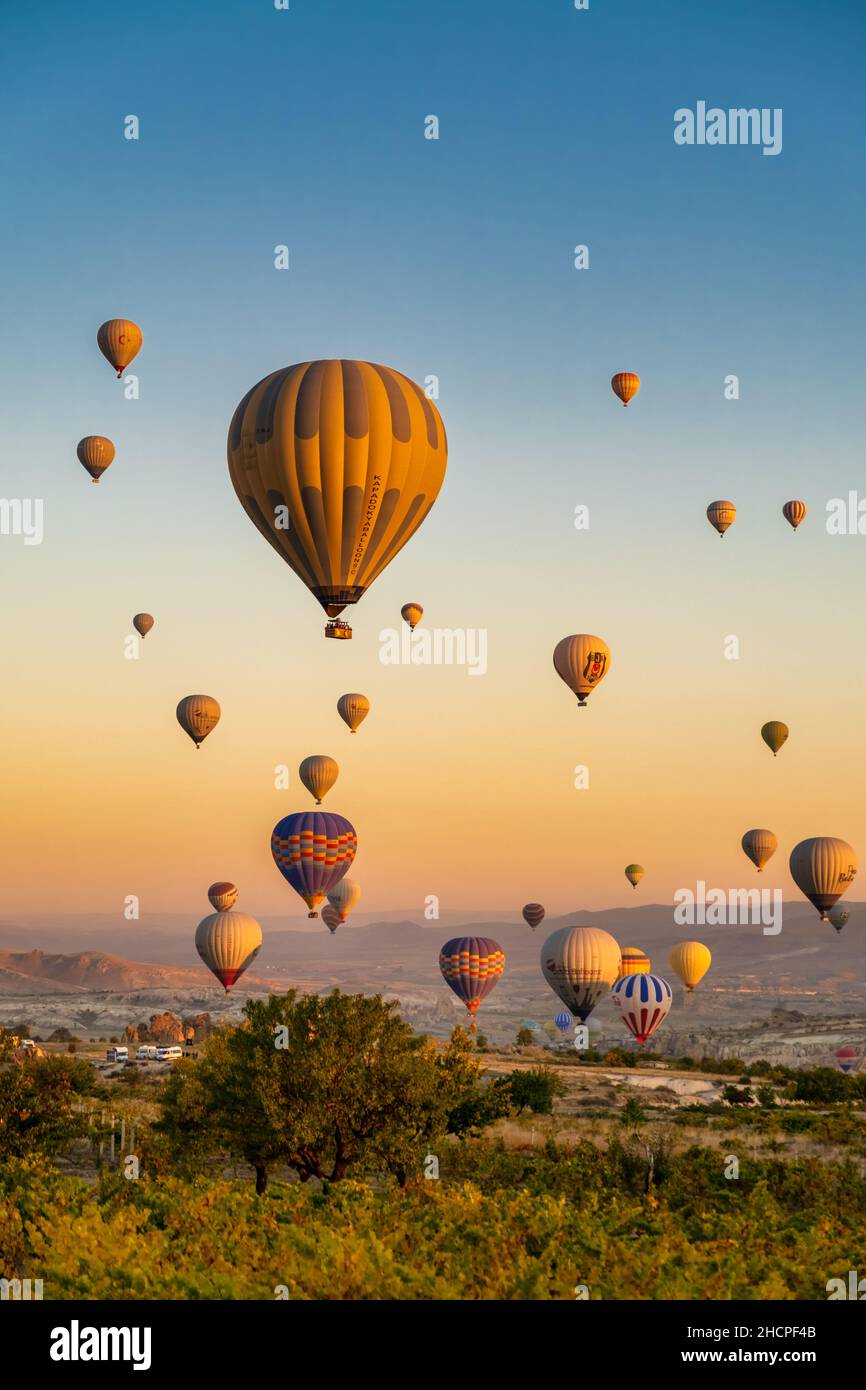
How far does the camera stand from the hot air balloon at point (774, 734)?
8800 cm

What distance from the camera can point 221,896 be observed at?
112 meters

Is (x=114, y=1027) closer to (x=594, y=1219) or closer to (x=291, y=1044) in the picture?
(x=291, y=1044)

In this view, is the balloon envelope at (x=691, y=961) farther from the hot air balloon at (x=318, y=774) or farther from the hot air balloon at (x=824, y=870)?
the hot air balloon at (x=318, y=774)

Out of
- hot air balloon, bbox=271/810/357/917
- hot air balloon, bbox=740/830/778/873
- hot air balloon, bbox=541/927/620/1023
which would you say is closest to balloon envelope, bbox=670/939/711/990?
hot air balloon, bbox=740/830/778/873

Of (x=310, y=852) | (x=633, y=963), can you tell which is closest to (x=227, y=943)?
(x=310, y=852)

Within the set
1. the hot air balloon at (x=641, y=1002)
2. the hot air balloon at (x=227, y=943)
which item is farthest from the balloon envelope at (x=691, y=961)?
the hot air balloon at (x=227, y=943)

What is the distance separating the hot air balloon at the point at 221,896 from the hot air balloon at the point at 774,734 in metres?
47.6

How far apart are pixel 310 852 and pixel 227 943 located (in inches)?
906

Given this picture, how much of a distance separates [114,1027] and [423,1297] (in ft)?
596

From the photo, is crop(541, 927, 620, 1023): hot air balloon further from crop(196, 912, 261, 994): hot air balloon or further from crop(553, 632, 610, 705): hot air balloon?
crop(196, 912, 261, 994): hot air balloon

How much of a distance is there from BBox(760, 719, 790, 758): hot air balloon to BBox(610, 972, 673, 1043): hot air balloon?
1980 cm

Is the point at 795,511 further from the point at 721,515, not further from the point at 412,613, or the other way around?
the point at 412,613

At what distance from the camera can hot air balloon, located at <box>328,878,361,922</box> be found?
10450cm
